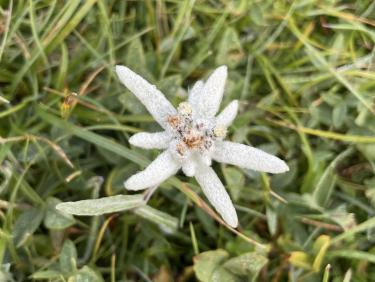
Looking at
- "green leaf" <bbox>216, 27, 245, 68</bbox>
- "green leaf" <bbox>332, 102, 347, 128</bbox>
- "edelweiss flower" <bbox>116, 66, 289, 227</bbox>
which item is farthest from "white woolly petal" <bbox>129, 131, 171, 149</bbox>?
"green leaf" <bbox>332, 102, 347, 128</bbox>

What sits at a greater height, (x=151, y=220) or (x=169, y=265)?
(x=151, y=220)

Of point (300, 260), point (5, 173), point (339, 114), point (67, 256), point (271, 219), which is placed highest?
point (5, 173)

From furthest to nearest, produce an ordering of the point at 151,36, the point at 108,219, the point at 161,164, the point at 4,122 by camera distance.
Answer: the point at 151,36, the point at 4,122, the point at 108,219, the point at 161,164

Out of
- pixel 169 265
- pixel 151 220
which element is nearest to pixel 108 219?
pixel 151 220

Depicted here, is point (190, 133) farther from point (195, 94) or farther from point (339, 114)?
point (339, 114)

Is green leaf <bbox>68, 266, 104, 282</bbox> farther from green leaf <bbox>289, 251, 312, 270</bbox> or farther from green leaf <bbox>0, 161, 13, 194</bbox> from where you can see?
green leaf <bbox>289, 251, 312, 270</bbox>

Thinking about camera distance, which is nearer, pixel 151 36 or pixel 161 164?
pixel 161 164

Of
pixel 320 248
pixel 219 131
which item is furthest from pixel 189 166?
pixel 320 248

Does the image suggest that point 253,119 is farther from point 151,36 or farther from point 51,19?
point 51,19
